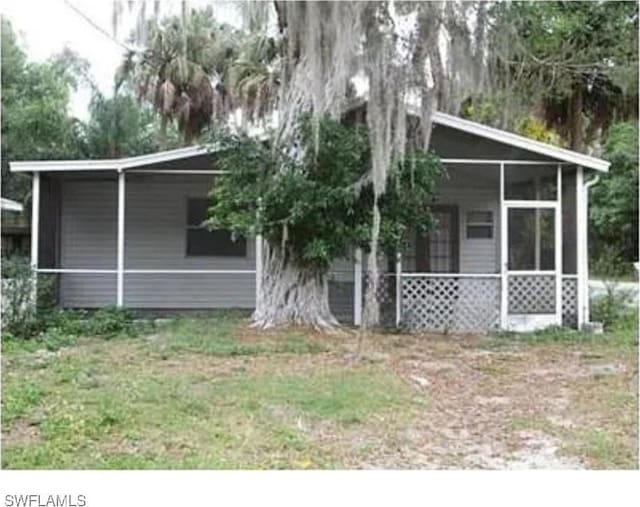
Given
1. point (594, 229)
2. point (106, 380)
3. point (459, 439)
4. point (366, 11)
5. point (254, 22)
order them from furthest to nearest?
1. point (594, 229)
2. point (254, 22)
3. point (366, 11)
4. point (106, 380)
5. point (459, 439)

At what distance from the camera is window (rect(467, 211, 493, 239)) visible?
39.9 feet

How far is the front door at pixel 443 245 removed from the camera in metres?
12.0

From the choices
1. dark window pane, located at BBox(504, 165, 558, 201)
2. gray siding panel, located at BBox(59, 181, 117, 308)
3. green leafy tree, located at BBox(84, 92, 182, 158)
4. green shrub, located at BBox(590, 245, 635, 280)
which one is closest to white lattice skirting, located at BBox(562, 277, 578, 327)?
dark window pane, located at BBox(504, 165, 558, 201)

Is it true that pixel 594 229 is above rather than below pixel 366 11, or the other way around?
below

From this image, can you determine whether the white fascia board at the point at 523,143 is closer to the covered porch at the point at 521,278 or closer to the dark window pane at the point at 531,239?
the covered porch at the point at 521,278

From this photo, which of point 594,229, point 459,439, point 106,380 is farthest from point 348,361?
point 594,229

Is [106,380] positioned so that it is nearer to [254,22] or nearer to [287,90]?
[254,22]

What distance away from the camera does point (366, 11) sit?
693cm

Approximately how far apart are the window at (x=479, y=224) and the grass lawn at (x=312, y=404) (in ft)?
11.6

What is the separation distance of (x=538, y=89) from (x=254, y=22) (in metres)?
4.51

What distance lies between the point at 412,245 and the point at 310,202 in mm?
3211

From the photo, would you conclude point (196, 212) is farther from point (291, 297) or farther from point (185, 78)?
point (185, 78)

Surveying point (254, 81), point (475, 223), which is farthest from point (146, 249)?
point (475, 223)

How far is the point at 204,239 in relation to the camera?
12.3m
